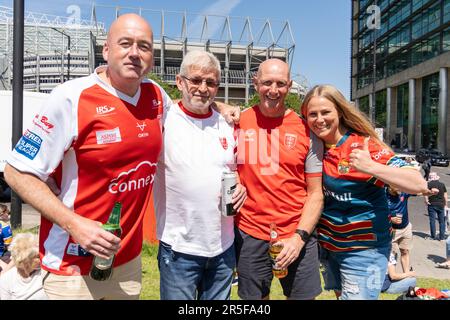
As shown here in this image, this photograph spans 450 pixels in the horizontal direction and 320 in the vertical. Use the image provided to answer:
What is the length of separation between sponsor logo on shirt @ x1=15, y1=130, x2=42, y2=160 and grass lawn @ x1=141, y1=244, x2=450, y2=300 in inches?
135

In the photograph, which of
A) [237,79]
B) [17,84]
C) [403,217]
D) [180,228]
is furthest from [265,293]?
[237,79]

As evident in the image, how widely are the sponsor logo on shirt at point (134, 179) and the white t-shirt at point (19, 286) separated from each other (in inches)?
90.8

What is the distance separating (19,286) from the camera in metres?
4.00

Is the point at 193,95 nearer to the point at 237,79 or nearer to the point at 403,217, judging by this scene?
the point at 403,217

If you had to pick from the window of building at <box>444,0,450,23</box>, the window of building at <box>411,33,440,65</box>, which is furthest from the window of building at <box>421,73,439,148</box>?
the window of building at <box>444,0,450,23</box>

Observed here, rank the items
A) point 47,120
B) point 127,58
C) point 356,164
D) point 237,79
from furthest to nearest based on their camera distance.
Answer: point 237,79 < point 356,164 < point 127,58 < point 47,120

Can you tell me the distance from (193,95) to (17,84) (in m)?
5.67

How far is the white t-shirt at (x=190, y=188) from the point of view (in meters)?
2.72

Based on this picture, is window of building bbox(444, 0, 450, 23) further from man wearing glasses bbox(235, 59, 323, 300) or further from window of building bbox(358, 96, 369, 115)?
man wearing glasses bbox(235, 59, 323, 300)

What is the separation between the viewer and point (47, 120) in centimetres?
216

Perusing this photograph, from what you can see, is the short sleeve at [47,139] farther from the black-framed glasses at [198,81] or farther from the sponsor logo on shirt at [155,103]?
the black-framed glasses at [198,81]

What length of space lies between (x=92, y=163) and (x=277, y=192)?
1.41m

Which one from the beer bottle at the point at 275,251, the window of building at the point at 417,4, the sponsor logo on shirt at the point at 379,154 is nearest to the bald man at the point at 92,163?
the beer bottle at the point at 275,251

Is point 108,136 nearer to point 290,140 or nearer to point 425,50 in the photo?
point 290,140
